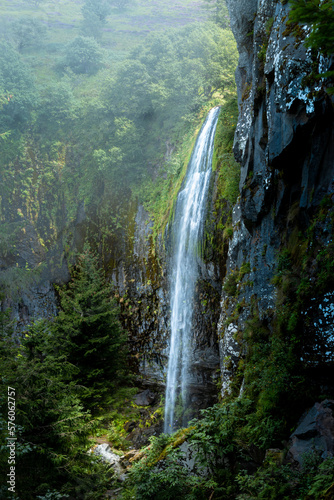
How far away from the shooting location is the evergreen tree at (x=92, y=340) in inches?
409

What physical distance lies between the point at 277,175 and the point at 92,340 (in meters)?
7.44

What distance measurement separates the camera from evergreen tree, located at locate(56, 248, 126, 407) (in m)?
10.4

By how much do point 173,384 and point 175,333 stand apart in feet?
5.48

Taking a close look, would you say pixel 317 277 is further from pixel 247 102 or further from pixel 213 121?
pixel 213 121

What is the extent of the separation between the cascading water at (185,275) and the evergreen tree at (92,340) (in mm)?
1944

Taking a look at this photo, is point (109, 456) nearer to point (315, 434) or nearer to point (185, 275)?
point (185, 275)

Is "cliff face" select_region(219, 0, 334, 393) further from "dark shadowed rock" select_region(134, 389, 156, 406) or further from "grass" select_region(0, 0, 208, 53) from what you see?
"grass" select_region(0, 0, 208, 53)

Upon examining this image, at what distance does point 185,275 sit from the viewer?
11273 mm

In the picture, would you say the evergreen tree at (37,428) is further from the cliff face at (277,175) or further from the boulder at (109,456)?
the cliff face at (277,175)

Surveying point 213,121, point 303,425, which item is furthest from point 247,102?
point 303,425

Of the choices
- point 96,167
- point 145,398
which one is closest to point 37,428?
point 145,398

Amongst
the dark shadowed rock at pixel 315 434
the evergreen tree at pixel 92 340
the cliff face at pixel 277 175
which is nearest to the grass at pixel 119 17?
the evergreen tree at pixel 92 340

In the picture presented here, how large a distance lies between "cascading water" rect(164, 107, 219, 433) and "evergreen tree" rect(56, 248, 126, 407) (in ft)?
6.38

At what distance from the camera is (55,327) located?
10.3m
